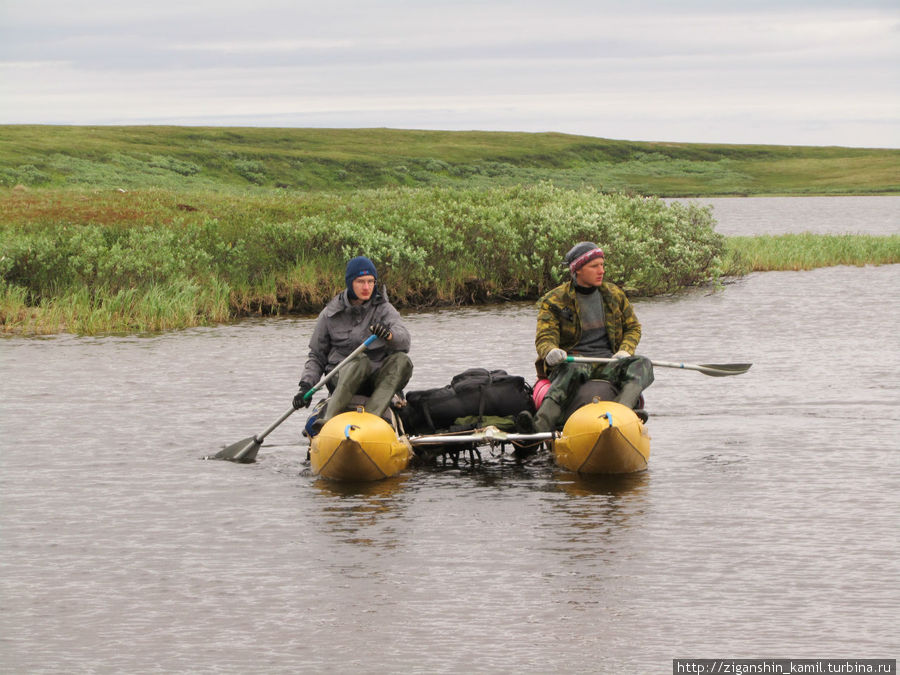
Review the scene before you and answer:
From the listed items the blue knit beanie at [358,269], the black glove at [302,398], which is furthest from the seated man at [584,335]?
the black glove at [302,398]

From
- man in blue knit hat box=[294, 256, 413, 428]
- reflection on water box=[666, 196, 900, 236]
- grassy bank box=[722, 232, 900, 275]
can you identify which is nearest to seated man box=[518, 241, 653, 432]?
man in blue knit hat box=[294, 256, 413, 428]

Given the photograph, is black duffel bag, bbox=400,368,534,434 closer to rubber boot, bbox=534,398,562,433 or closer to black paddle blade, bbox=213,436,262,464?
rubber boot, bbox=534,398,562,433

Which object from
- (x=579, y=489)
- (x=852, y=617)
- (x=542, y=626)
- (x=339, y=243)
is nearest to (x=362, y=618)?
(x=542, y=626)

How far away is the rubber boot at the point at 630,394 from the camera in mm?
12914

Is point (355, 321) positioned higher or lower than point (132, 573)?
higher

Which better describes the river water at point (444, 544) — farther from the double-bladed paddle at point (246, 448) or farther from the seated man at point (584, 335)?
the seated man at point (584, 335)

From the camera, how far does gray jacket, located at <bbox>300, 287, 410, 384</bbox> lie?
44.6 feet

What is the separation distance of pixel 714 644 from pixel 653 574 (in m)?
1.57

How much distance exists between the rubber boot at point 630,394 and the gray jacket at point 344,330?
228 centimetres

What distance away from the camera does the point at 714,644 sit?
753cm

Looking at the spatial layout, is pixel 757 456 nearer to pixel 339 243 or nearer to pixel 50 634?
pixel 50 634

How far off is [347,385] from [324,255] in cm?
1823

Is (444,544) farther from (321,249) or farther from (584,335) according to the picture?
(321,249)

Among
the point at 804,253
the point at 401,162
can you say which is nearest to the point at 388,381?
the point at 804,253
